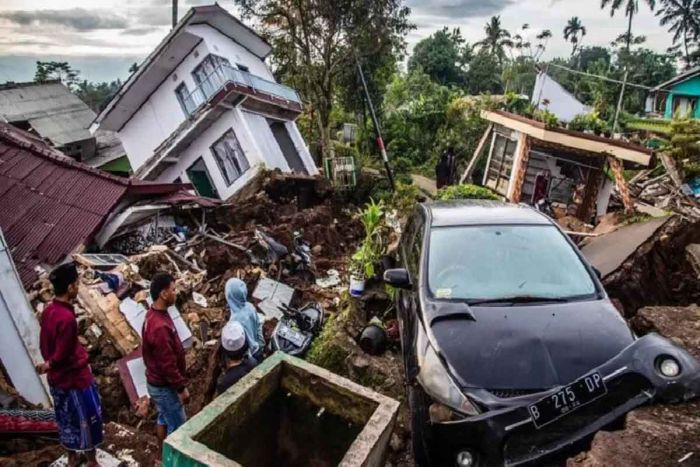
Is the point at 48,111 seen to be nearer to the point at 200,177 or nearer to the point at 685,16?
the point at 200,177

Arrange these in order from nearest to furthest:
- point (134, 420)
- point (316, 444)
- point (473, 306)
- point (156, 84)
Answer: point (316, 444), point (473, 306), point (134, 420), point (156, 84)

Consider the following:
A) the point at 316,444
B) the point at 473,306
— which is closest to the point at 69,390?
the point at 316,444

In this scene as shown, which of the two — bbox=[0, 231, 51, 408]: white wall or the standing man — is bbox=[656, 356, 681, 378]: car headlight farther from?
bbox=[0, 231, 51, 408]: white wall

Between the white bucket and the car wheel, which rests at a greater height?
the car wheel

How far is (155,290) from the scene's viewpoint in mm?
3750

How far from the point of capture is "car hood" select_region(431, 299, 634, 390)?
2.99m

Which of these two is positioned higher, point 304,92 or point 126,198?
point 304,92

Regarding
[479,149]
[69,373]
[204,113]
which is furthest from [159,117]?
[69,373]

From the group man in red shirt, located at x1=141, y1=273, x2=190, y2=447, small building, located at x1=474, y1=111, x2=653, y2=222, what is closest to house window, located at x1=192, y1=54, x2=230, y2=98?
small building, located at x1=474, y1=111, x2=653, y2=222

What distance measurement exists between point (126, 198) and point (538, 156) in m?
13.1

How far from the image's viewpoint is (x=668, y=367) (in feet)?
8.79

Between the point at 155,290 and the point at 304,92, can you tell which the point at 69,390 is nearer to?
the point at 155,290

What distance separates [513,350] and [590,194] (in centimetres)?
1222

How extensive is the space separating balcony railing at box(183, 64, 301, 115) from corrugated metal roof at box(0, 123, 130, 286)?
22.0 ft
